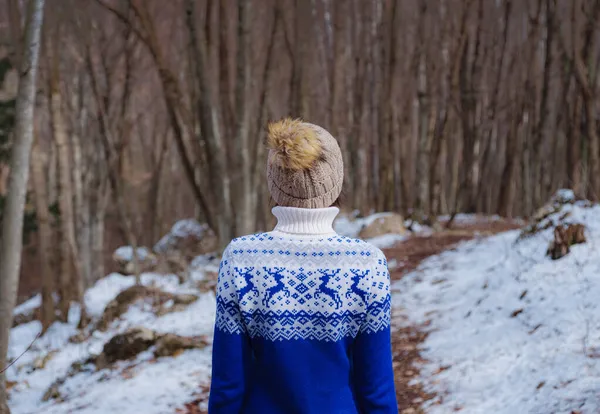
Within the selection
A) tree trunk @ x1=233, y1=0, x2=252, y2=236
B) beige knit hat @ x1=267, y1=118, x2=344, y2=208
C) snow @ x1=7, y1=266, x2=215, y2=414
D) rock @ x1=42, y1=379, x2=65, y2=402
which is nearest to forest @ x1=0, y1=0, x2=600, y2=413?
tree trunk @ x1=233, y1=0, x2=252, y2=236

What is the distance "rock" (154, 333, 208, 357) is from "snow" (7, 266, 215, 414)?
0.29 ft

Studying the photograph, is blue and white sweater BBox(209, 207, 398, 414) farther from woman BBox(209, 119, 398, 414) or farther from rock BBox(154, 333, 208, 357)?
rock BBox(154, 333, 208, 357)

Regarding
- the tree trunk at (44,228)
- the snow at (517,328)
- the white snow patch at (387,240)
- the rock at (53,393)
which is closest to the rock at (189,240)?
the white snow patch at (387,240)

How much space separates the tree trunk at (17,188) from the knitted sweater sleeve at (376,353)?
11.1 ft

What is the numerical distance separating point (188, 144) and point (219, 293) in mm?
6124

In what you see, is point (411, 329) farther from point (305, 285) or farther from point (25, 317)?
point (25, 317)

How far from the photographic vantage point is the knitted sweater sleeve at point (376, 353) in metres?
1.84

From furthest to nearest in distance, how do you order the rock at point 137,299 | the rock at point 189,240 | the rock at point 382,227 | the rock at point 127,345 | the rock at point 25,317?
1. the rock at point 189,240
2. the rock at point 382,227
3. the rock at point 25,317
4. the rock at point 137,299
5. the rock at point 127,345

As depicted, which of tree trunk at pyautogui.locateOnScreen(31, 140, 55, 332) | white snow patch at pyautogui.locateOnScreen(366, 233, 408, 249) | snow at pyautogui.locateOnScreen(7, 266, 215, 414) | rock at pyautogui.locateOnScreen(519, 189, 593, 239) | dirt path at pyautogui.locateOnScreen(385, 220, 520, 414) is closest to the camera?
dirt path at pyautogui.locateOnScreen(385, 220, 520, 414)

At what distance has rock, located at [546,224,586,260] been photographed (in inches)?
252

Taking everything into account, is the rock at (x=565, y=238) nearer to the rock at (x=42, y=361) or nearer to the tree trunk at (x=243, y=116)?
the tree trunk at (x=243, y=116)

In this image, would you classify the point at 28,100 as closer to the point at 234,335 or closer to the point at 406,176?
the point at 234,335

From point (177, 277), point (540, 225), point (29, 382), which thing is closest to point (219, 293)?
point (29, 382)

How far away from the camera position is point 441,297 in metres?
7.17
